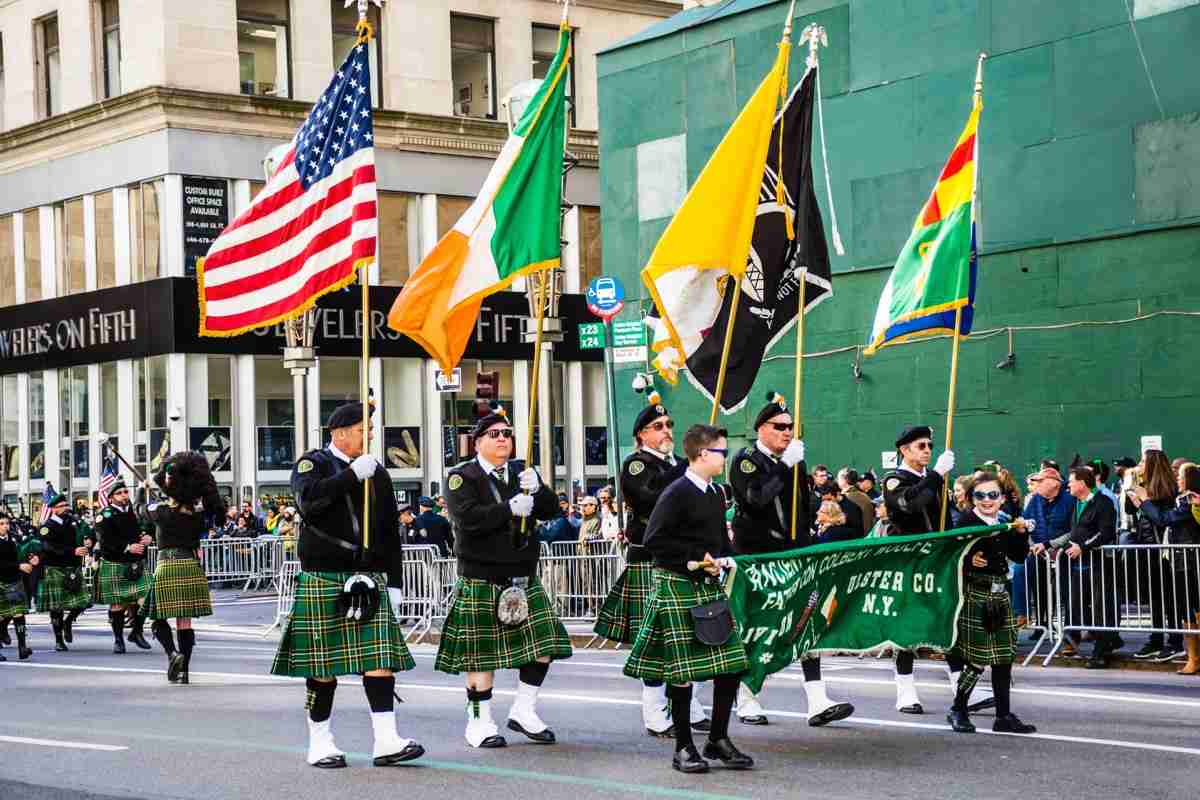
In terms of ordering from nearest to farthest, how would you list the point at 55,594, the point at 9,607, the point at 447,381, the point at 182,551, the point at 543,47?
1. the point at 447,381
2. the point at 182,551
3. the point at 9,607
4. the point at 55,594
5. the point at 543,47

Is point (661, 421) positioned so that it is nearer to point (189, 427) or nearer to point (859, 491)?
point (859, 491)

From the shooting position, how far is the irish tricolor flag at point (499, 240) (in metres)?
10.8

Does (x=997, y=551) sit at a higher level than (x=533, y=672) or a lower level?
higher

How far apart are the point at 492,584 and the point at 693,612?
1392mm

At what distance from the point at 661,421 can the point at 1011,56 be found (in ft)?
43.7

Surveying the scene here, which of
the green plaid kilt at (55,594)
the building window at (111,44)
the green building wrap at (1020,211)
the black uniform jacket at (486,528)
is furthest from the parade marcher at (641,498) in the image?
the building window at (111,44)

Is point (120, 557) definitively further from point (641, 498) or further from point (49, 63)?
point (49, 63)

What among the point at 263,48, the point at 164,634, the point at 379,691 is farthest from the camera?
the point at 263,48

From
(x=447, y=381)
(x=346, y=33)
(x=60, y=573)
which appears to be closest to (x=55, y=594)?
(x=60, y=573)

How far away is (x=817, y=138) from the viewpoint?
2470cm

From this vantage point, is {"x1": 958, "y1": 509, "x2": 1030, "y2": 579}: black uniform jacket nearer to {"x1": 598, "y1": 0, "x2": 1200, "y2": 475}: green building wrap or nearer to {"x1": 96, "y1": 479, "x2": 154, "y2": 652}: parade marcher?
{"x1": 96, "y1": 479, "x2": 154, "y2": 652}: parade marcher

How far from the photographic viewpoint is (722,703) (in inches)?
368

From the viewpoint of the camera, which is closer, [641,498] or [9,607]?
[641,498]

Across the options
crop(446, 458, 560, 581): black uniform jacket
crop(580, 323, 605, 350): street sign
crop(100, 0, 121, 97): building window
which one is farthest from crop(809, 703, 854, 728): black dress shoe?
crop(100, 0, 121, 97): building window
